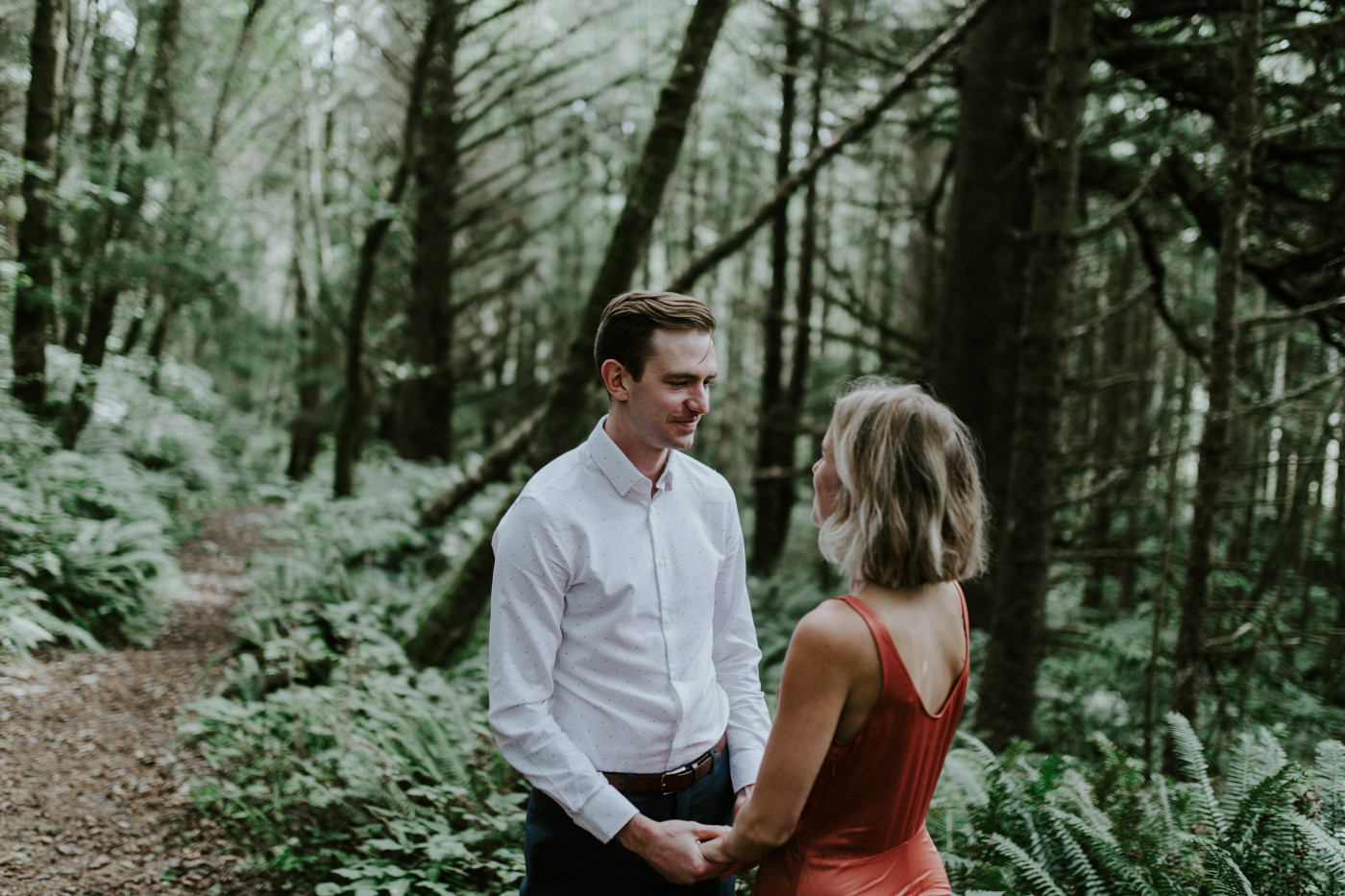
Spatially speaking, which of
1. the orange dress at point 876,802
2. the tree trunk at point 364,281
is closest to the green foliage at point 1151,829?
the orange dress at point 876,802

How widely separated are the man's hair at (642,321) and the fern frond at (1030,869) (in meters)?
2.26

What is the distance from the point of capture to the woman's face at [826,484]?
1.93 metres

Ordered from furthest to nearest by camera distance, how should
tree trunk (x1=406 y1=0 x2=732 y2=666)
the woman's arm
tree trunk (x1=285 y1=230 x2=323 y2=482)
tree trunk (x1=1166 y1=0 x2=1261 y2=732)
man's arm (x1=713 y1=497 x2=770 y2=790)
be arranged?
tree trunk (x1=285 y1=230 x2=323 y2=482)
tree trunk (x1=406 y1=0 x2=732 y2=666)
tree trunk (x1=1166 y1=0 x2=1261 y2=732)
man's arm (x1=713 y1=497 x2=770 y2=790)
the woman's arm

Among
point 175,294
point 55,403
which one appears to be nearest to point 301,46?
point 175,294

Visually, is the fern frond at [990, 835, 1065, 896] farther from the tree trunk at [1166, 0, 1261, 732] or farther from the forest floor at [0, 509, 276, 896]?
the forest floor at [0, 509, 276, 896]

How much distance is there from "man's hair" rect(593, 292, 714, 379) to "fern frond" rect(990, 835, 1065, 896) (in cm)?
226

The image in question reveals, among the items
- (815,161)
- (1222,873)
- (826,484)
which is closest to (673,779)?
(826,484)

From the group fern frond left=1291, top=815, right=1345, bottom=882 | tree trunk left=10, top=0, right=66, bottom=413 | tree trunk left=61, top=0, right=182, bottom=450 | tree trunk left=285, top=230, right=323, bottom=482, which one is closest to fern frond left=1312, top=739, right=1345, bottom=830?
fern frond left=1291, top=815, right=1345, bottom=882

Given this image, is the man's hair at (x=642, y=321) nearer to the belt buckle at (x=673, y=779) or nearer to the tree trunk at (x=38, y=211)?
the belt buckle at (x=673, y=779)

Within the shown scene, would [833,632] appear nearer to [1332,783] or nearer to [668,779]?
[668,779]

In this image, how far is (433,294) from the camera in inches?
516

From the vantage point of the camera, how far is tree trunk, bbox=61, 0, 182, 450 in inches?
374

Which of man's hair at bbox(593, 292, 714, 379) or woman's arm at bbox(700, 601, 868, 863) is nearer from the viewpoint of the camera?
woman's arm at bbox(700, 601, 868, 863)

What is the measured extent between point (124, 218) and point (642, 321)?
11.0m
